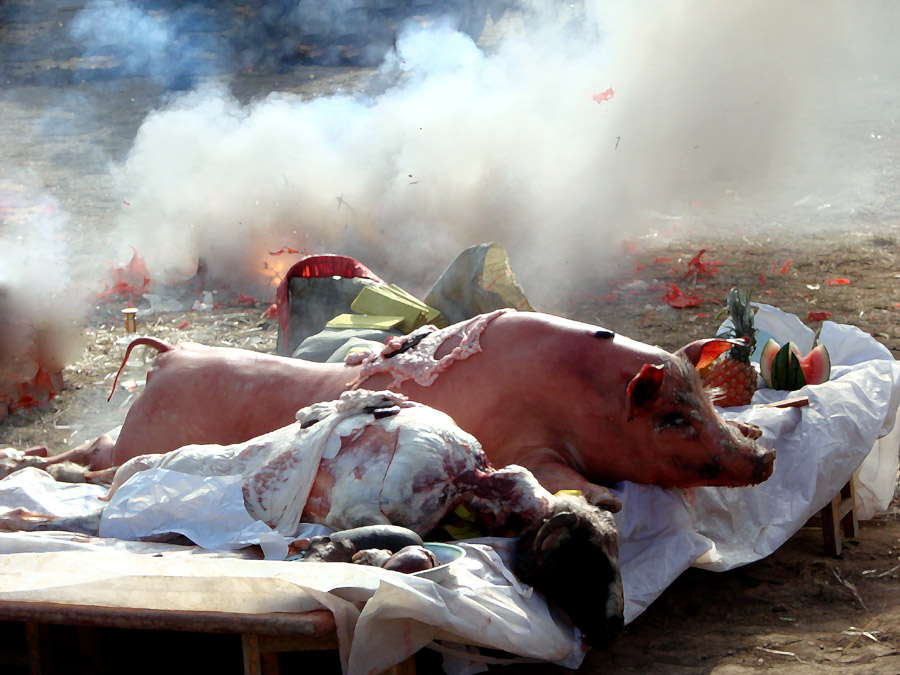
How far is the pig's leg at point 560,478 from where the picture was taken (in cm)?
294

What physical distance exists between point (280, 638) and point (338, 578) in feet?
0.66

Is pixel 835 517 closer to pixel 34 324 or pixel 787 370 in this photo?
pixel 787 370

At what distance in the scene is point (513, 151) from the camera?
372 inches

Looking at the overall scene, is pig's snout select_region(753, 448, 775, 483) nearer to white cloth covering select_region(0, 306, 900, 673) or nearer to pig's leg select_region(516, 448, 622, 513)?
white cloth covering select_region(0, 306, 900, 673)

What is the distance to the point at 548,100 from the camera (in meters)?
10.5

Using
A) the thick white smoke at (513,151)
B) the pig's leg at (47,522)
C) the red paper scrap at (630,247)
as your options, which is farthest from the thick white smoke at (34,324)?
the red paper scrap at (630,247)

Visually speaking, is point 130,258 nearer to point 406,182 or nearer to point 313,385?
point 406,182

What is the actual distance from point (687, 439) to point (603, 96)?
27.8ft

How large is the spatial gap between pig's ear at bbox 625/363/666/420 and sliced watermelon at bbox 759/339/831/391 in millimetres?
1366

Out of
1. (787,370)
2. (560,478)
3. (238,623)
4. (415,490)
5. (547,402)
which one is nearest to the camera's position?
(238,623)

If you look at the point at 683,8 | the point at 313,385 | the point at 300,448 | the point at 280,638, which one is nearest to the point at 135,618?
the point at 280,638

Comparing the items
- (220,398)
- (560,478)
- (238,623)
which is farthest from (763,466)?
(220,398)

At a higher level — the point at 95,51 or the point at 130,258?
the point at 95,51

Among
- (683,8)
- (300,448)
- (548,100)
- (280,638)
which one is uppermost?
(683,8)
